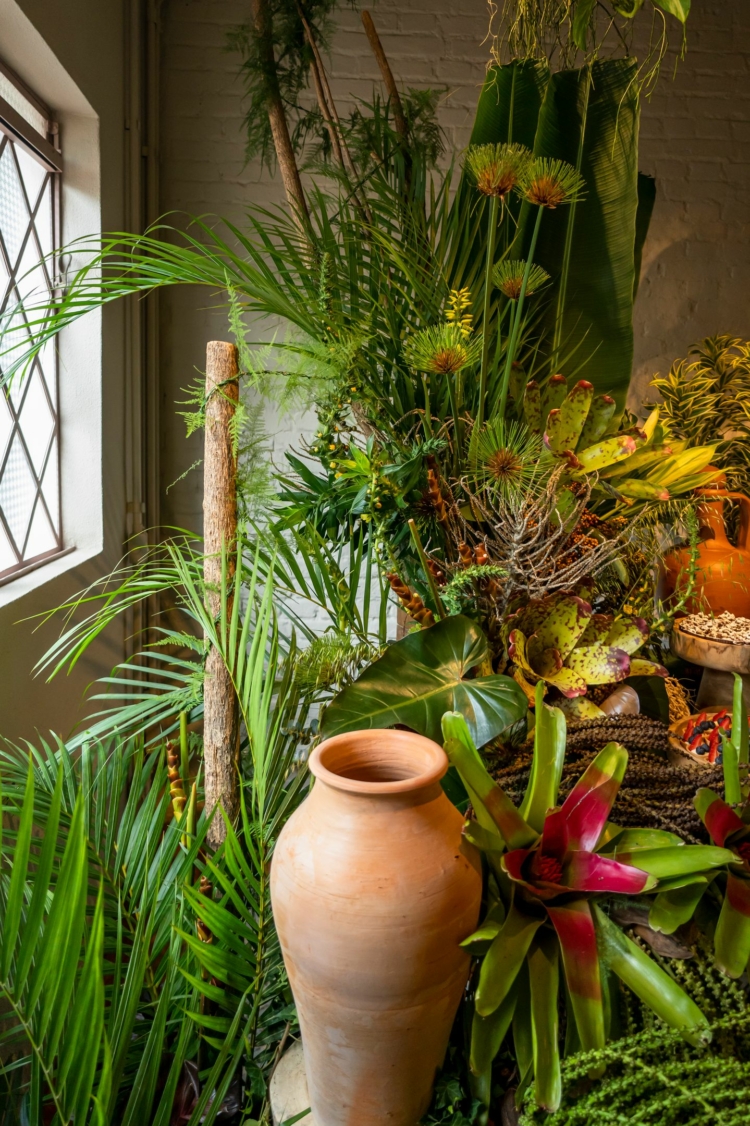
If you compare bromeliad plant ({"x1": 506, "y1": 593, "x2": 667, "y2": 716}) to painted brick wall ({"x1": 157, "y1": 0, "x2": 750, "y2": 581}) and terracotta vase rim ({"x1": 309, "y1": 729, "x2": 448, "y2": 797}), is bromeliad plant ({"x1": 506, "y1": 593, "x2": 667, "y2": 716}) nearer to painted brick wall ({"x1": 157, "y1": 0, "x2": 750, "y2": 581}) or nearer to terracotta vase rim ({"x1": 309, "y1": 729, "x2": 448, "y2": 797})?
terracotta vase rim ({"x1": 309, "y1": 729, "x2": 448, "y2": 797})

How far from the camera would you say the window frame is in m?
1.64

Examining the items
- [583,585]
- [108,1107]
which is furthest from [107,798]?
[583,585]

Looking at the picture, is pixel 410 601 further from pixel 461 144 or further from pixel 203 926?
pixel 461 144

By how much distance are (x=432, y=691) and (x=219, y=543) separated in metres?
0.38

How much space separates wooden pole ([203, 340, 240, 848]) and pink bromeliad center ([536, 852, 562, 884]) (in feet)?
1.47

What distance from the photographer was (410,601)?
122 centimetres

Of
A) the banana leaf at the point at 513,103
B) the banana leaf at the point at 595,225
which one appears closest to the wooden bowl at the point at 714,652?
the banana leaf at the point at 595,225

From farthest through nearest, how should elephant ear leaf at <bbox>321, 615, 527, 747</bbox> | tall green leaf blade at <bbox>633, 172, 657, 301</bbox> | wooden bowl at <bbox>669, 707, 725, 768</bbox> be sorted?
tall green leaf blade at <bbox>633, 172, 657, 301</bbox>, wooden bowl at <bbox>669, 707, 725, 768</bbox>, elephant ear leaf at <bbox>321, 615, 527, 747</bbox>

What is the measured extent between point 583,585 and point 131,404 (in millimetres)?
1576

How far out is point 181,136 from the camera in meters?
2.51

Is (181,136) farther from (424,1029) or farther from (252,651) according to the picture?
(424,1029)

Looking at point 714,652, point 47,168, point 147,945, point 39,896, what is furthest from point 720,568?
point 47,168

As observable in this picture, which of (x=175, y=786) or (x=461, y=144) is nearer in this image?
(x=175, y=786)

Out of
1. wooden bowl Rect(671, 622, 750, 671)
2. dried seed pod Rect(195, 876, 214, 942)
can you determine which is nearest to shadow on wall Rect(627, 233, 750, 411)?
wooden bowl Rect(671, 622, 750, 671)
